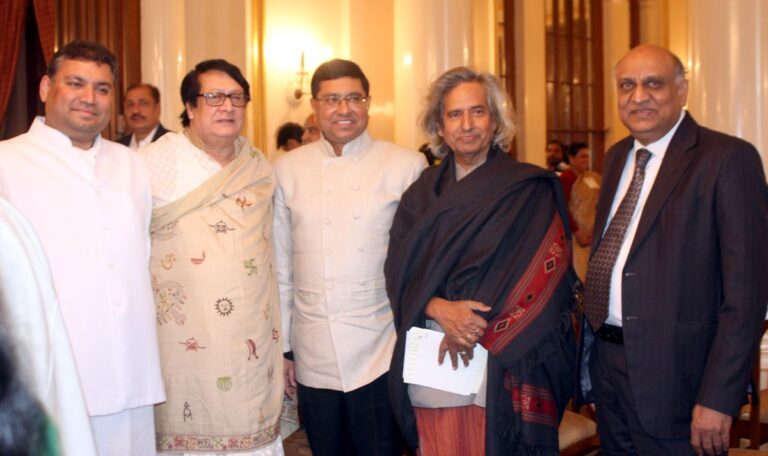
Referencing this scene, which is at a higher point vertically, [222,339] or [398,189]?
[398,189]

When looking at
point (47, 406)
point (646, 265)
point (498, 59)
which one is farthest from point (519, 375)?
point (498, 59)

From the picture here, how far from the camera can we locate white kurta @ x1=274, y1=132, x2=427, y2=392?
2477 millimetres

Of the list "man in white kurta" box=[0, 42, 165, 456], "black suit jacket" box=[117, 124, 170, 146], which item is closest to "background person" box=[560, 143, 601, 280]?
"black suit jacket" box=[117, 124, 170, 146]

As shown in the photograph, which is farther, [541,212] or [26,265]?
[541,212]

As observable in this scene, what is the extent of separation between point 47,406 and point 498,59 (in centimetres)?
888

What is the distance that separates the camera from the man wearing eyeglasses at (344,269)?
248 cm

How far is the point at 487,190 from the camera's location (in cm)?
230

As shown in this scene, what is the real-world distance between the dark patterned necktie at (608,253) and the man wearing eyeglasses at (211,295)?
970mm

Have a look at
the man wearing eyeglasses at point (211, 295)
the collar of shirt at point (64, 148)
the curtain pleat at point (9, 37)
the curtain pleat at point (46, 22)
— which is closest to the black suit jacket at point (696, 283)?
the man wearing eyeglasses at point (211, 295)

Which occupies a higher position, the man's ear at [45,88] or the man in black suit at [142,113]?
the man in black suit at [142,113]

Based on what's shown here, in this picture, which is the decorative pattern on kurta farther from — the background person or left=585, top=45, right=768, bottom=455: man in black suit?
the background person

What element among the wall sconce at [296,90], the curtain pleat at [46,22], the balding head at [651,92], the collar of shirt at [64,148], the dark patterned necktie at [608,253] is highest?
the curtain pleat at [46,22]

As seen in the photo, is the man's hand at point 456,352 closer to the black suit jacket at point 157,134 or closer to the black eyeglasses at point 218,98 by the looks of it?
the black eyeglasses at point 218,98

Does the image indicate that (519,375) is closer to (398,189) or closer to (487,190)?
(487,190)
